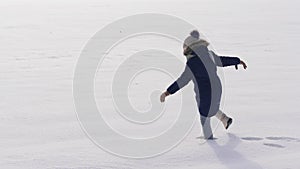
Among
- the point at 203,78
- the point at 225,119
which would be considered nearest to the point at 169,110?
the point at 225,119

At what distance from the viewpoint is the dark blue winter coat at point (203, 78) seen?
5.21 m

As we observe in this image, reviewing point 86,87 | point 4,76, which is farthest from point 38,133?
point 4,76

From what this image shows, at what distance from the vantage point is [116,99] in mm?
7574

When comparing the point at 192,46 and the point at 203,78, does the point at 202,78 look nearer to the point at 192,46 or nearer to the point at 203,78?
the point at 203,78

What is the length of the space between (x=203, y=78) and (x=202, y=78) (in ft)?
0.04

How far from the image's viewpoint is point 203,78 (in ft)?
17.3

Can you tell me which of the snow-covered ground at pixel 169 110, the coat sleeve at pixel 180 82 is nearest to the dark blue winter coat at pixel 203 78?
the coat sleeve at pixel 180 82

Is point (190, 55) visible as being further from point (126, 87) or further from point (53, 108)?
point (126, 87)

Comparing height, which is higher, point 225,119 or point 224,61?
point 224,61

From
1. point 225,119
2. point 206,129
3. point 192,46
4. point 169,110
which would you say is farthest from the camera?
point 169,110

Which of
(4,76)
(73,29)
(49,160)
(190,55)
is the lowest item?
(73,29)

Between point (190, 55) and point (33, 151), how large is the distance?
1.86 meters

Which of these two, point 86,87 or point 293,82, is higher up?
point 293,82

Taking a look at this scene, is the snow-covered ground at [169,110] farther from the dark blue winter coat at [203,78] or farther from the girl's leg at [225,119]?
the dark blue winter coat at [203,78]
